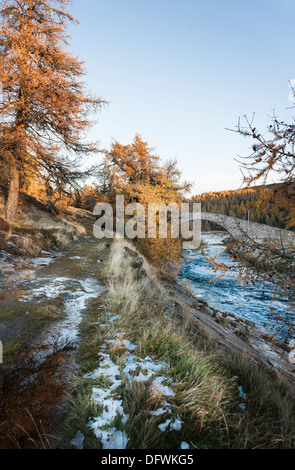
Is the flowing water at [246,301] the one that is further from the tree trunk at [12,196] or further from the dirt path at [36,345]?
the tree trunk at [12,196]

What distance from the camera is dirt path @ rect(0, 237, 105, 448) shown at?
5.96ft

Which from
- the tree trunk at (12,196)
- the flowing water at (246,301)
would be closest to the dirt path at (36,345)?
the tree trunk at (12,196)

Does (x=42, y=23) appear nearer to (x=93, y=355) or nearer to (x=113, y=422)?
(x=93, y=355)

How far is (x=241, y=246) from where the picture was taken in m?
3.57

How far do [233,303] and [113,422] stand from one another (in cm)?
1081

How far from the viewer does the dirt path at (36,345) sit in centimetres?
182

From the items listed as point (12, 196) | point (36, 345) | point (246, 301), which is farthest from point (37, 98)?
point (246, 301)

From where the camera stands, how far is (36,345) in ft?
9.37

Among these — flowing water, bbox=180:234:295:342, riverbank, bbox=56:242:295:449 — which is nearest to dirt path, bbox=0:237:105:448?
riverbank, bbox=56:242:295:449

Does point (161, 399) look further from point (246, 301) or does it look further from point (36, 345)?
point (246, 301)

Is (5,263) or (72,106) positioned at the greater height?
(72,106)

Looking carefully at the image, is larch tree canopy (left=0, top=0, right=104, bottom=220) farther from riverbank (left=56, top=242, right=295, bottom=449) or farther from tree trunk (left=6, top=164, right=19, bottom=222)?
riverbank (left=56, top=242, right=295, bottom=449)
